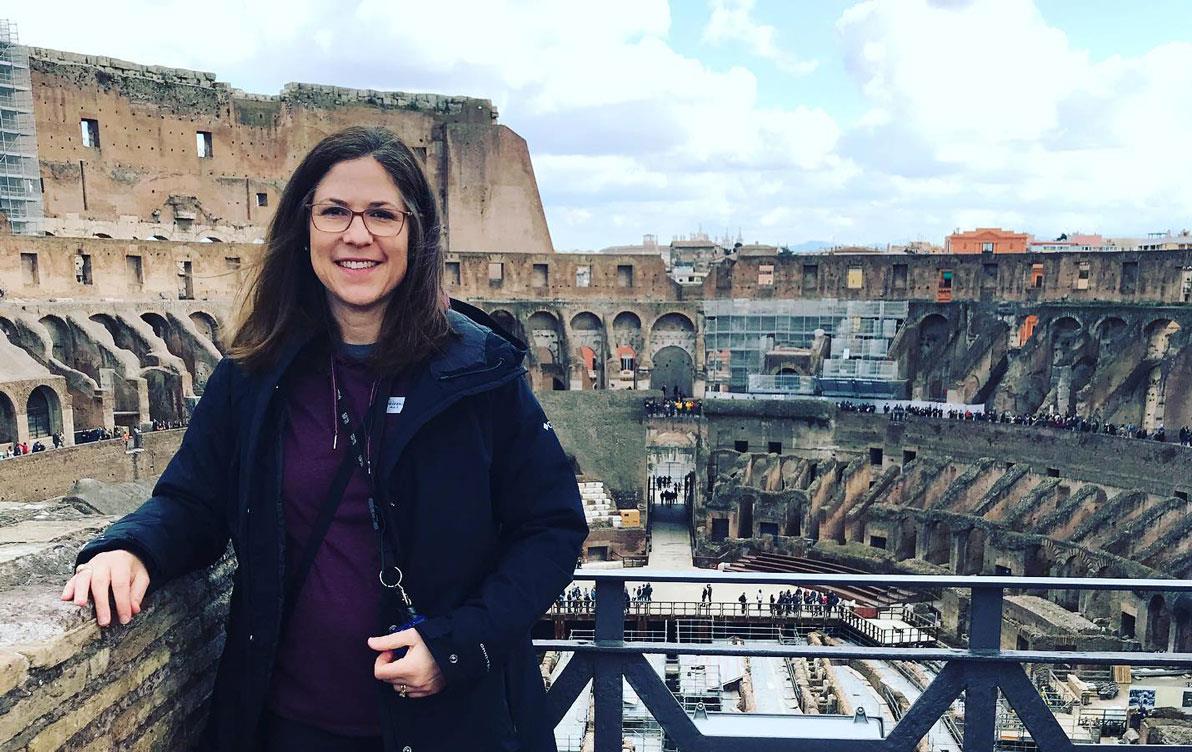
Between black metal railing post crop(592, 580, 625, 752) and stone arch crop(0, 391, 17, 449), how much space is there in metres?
21.5

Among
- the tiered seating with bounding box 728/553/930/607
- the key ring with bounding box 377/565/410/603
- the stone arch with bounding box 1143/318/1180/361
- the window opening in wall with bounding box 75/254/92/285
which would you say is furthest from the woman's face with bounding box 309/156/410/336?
the window opening in wall with bounding box 75/254/92/285

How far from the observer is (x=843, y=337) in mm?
30234

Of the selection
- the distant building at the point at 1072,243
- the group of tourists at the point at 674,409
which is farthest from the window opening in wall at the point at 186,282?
the distant building at the point at 1072,243

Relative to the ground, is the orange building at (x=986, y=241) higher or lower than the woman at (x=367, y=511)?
higher

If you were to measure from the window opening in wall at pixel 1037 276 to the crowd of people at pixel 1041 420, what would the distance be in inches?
191

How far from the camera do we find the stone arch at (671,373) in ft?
113

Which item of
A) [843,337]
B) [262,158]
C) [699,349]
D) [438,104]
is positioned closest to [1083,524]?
[843,337]

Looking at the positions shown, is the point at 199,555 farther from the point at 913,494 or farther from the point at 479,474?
A: the point at 913,494

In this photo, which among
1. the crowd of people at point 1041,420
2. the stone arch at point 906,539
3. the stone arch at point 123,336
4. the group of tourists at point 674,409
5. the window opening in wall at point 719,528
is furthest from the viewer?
the group of tourists at point 674,409

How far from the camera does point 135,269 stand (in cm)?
2712

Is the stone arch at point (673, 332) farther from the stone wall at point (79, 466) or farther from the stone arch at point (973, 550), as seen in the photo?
the stone wall at point (79, 466)

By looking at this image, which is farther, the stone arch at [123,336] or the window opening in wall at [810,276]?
the window opening in wall at [810,276]

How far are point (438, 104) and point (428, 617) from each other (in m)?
36.8

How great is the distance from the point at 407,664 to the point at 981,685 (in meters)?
1.99
